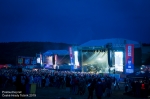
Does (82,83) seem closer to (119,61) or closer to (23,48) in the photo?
(119,61)

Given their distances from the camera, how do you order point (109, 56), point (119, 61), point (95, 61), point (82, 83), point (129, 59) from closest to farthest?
1. point (82, 83)
2. point (129, 59)
3. point (109, 56)
4. point (119, 61)
5. point (95, 61)

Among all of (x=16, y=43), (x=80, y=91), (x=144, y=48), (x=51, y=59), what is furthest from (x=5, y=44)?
(x=80, y=91)

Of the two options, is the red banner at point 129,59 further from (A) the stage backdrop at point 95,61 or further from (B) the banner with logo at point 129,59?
(A) the stage backdrop at point 95,61

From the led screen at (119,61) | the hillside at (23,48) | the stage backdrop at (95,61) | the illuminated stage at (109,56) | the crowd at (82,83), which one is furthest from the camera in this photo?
the hillside at (23,48)

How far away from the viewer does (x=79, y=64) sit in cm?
4138

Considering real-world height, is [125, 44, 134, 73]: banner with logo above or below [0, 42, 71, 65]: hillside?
below

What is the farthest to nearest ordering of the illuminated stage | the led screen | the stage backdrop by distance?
the stage backdrop → the led screen → the illuminated stage

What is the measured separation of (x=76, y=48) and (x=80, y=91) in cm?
2406

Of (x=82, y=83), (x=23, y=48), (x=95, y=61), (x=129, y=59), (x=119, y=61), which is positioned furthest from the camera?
(x=23, y=48)

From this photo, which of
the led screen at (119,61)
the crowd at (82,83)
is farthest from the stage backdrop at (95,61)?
the crowd at (82,83)

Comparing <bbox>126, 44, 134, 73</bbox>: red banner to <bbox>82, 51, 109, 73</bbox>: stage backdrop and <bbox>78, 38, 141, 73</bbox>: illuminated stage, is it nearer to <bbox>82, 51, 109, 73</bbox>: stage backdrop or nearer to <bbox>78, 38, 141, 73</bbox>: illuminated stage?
<bbox>78, 38, 141, 73</bbox>: illuminated stage

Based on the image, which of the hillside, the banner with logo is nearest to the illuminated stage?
the banner with logo

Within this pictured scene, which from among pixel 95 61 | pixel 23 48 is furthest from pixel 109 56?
pixel 23 48

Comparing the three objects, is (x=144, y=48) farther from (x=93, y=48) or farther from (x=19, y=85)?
(x=19, y=85)
